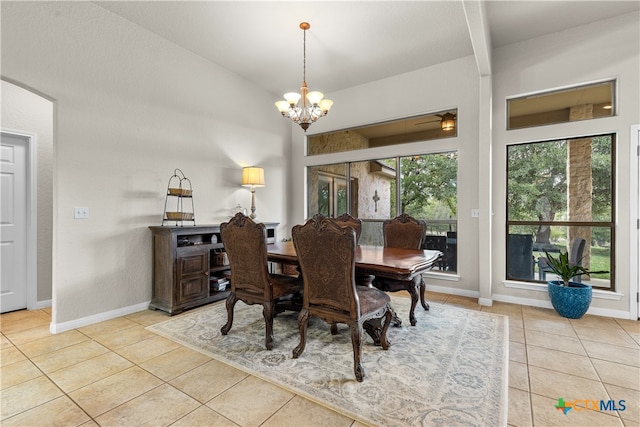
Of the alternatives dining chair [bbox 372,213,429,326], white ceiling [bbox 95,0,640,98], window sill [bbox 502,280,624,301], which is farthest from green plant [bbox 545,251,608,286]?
white ceiling [bbox 95,0,640,98]

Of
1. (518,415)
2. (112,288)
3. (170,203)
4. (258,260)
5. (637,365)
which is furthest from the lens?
(170,203)

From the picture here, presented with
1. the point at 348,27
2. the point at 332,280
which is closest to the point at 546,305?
the point at 332,280

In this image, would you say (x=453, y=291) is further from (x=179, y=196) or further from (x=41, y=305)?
(x=41, y=305)

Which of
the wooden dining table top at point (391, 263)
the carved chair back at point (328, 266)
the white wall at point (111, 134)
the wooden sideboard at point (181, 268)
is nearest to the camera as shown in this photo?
the carved chair back at point (328, 266)

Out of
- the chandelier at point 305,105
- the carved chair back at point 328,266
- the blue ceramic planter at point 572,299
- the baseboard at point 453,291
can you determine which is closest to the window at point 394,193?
the baseboard at point 453,291

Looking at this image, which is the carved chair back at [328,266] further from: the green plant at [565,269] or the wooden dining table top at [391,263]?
the green plant at [565,269]

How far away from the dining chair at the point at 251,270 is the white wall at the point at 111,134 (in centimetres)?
151

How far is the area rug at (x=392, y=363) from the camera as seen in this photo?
A: 65.4 inches

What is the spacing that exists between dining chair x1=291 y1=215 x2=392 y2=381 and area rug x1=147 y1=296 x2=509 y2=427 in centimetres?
18

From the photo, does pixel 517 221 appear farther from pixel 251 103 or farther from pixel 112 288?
pixel 112 288

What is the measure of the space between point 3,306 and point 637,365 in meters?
6.03

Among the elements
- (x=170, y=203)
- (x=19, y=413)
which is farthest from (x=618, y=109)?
(x=19, y=413)

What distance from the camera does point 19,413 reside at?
5.41 ft

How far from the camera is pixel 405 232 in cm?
345
